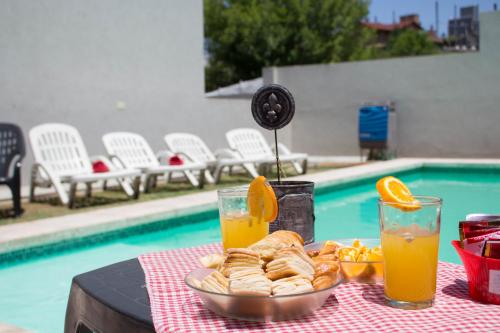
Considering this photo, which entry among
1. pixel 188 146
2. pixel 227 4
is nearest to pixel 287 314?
pixel 188 146

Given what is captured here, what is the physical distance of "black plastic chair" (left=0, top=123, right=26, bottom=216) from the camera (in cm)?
561

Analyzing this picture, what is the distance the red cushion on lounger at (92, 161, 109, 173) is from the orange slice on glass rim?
6.33m

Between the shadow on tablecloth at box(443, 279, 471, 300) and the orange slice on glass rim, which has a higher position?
the orange slice on glass rim

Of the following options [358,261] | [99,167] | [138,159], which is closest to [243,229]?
[358,261]

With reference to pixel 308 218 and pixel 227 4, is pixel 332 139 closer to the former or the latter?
pixel 308 218

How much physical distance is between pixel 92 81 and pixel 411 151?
7.14 m


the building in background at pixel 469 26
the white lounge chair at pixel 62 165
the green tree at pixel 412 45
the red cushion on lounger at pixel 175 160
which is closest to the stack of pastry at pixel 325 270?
the white lounge chair at pixel 62 165

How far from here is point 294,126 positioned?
14.4 meters

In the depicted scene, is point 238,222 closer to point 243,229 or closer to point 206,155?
point 243,229

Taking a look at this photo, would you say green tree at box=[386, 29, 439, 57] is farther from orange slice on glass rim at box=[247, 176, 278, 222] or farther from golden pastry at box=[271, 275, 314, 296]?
golden pastry at box=[271, 275, 314, 296]

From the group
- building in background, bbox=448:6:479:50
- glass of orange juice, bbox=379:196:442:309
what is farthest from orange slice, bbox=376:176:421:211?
building in background, bbox=448:6:479:50

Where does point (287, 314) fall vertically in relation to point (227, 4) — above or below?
below

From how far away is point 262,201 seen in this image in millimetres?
1253

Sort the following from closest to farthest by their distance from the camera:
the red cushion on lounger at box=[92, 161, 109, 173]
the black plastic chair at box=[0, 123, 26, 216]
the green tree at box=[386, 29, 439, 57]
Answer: the black plastic chair at box=[0, 123, 26, 216] < the red cushion on lounger at box=[92, 161, 109, 173] < the green tree at box=[386, 29, 439, 57]
